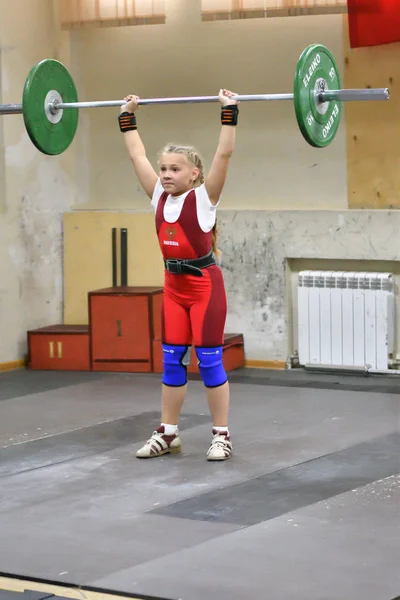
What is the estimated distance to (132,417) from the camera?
5527 mm

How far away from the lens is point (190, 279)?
4559 mm

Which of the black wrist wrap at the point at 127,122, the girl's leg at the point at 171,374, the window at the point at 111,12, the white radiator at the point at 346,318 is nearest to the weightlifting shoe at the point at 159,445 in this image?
the girl's leg at the point at 171,374

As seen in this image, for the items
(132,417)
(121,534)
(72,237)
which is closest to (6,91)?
(72,237)

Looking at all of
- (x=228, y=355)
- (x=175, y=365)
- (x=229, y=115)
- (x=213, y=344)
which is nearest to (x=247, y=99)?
(x=229, y=115)

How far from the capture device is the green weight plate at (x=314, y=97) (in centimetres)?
450

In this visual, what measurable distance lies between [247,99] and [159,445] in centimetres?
141

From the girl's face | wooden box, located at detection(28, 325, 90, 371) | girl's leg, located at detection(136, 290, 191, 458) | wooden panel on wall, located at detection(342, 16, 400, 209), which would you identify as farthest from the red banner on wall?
girl's leg, located at detection(136, 290, 191, 458)

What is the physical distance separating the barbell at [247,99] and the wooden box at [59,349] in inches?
79.8

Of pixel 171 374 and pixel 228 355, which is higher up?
pixel 171 374

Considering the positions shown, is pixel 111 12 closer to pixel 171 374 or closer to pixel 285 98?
pixel 285 98

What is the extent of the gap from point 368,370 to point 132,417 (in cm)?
171

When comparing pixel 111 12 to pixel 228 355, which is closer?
pixel 228 355

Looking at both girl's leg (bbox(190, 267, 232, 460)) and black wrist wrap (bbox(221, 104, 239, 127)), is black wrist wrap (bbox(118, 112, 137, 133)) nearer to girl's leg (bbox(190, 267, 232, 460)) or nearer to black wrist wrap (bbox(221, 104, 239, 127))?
black wrist wrap (bbox(221, 104, 239, 127))

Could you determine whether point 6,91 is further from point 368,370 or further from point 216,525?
point 216,525
